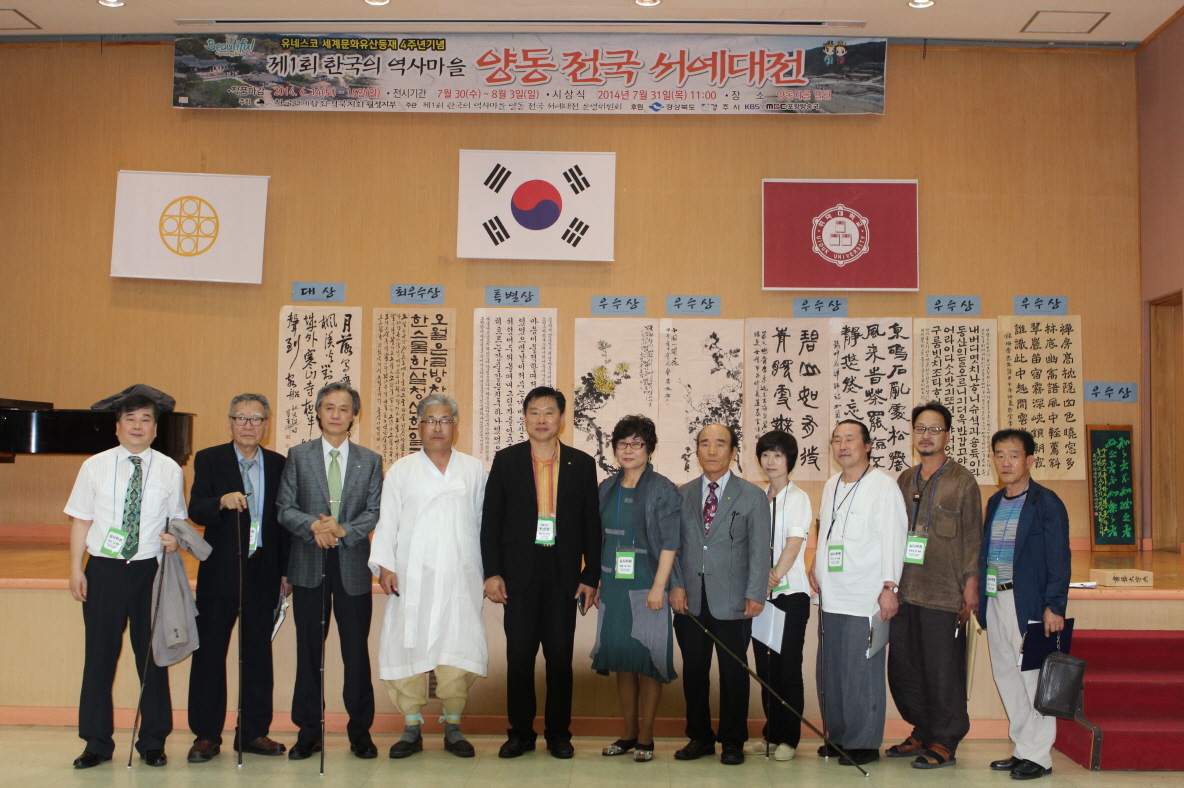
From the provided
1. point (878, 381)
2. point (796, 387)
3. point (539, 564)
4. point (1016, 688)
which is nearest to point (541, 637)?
point (539, 564)

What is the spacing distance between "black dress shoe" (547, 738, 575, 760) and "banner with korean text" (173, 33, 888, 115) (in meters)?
4.08

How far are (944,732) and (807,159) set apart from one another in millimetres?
3879

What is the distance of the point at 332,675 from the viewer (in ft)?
14.2

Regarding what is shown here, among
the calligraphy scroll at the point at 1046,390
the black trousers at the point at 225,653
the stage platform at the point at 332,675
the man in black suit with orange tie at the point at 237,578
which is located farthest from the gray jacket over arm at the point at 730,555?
the calligraphy scroll at the point at 1046,390

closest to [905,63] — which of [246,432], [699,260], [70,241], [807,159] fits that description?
[807,159]

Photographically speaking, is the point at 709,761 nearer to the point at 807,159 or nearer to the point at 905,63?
the point at 807,159

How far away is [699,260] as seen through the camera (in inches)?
247

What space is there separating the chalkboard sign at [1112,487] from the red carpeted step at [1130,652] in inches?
79.5

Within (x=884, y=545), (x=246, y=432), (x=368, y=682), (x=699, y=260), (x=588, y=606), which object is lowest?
(x=368, y=682)

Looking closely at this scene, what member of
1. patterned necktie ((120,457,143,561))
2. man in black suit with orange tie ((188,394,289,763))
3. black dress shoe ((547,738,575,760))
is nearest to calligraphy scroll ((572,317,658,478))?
black dress shoe ((547,738,575,760))

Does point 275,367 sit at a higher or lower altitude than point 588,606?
higher

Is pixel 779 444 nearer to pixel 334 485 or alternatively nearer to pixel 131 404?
pixel 334 485

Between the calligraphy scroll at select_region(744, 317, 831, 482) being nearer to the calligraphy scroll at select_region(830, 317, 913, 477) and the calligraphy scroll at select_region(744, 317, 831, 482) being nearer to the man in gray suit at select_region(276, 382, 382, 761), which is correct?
the calligraphy scroll at select_region(830, 317, 913, 477)

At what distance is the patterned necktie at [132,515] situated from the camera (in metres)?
3.61
